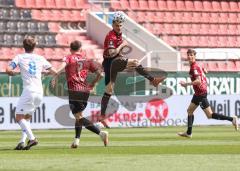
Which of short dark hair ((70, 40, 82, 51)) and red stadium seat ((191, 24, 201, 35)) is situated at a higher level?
red stadium seat ((191, 24, 201, 35))

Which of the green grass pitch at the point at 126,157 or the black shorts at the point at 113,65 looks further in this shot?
the black shorts at the point at 113,65

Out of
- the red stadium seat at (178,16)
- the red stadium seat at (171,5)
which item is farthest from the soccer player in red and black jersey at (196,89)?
the red stadium seat at (171,5)

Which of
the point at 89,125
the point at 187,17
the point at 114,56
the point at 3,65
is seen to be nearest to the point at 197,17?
the point at 187,17

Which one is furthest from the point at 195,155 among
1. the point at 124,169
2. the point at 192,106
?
the point at 192,106

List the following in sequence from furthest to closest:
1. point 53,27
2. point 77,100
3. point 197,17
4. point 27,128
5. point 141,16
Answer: point 197,17 < point 141,16 < point 53,27 < point 77,100 < point 27,128

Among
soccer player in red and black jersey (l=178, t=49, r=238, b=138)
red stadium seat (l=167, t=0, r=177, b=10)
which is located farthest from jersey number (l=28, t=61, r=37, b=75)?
red stadium seat (l=167, t=0, r=177, b=10)

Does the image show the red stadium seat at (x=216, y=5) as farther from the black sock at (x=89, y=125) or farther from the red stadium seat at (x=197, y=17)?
the black sock at (x=89, y=125)

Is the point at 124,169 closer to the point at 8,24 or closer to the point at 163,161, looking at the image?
the point at 163,161

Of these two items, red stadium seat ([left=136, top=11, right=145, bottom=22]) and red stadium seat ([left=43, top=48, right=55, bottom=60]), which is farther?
red stadium seat ([left=136, top=11, right=145, bottom=22])

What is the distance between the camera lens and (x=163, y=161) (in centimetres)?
1138

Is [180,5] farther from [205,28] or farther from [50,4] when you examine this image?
[50,4]

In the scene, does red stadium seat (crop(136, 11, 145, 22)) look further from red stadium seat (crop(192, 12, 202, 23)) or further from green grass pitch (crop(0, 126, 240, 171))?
green grass pitch (crop(0, 126, 240, 171))

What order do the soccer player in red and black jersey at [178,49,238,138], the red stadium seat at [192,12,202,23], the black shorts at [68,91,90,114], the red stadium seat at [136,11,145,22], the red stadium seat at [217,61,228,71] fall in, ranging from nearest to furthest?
the black shorts at [68,91,90,114], the soccer player in red and black jersey at [178,49,238,138], the red stadium seat at [217,61,228,71], the red stadium seat at [136,11,145,22], the red stadium seat at [192,12,202,23]

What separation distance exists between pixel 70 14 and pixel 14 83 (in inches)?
416
